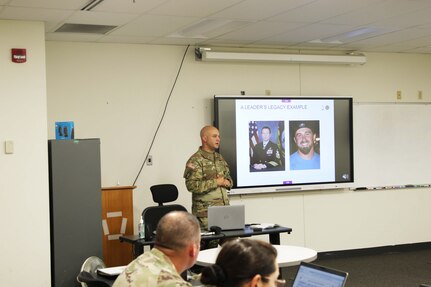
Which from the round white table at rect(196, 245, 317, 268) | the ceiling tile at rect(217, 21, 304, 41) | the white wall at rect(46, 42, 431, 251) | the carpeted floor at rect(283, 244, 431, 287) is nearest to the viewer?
the round white table at rect(196, 245, 317, 268)

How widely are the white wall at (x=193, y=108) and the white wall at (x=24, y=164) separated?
955 millimetres

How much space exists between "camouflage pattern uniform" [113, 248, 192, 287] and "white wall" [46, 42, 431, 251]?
15.3 ft

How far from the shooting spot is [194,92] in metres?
A: 7.98

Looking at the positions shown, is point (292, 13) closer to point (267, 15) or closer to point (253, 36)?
point (267, 15)

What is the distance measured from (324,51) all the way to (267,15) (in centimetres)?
251

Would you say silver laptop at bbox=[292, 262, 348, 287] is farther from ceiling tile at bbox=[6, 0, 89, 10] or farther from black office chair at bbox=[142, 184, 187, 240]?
ceiling tile at bbox=[6, 0, 89, 10]

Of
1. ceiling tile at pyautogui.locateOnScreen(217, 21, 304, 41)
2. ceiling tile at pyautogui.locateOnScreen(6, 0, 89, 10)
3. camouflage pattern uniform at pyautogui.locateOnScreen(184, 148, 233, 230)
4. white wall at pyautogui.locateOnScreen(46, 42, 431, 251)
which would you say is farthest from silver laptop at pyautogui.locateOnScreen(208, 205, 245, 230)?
ceiling tile at pyautogui.locateOnScreen(6, 0, 89, 10)

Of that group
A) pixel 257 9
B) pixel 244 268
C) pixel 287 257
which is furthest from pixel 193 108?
pixel 244 268

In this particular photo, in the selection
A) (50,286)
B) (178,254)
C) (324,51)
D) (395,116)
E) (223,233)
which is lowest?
(50,286)

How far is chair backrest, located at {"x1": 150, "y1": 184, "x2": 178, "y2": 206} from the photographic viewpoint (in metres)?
6.95

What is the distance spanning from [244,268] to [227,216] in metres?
4.05

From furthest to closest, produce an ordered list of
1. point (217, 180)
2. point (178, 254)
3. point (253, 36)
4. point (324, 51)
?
point (324, 51) → point (253, 36) → point (217, 180) → point (178, 254)

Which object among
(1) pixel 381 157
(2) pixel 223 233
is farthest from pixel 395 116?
(2) pixel 223 233

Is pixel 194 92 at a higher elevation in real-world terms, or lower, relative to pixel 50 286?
higher
